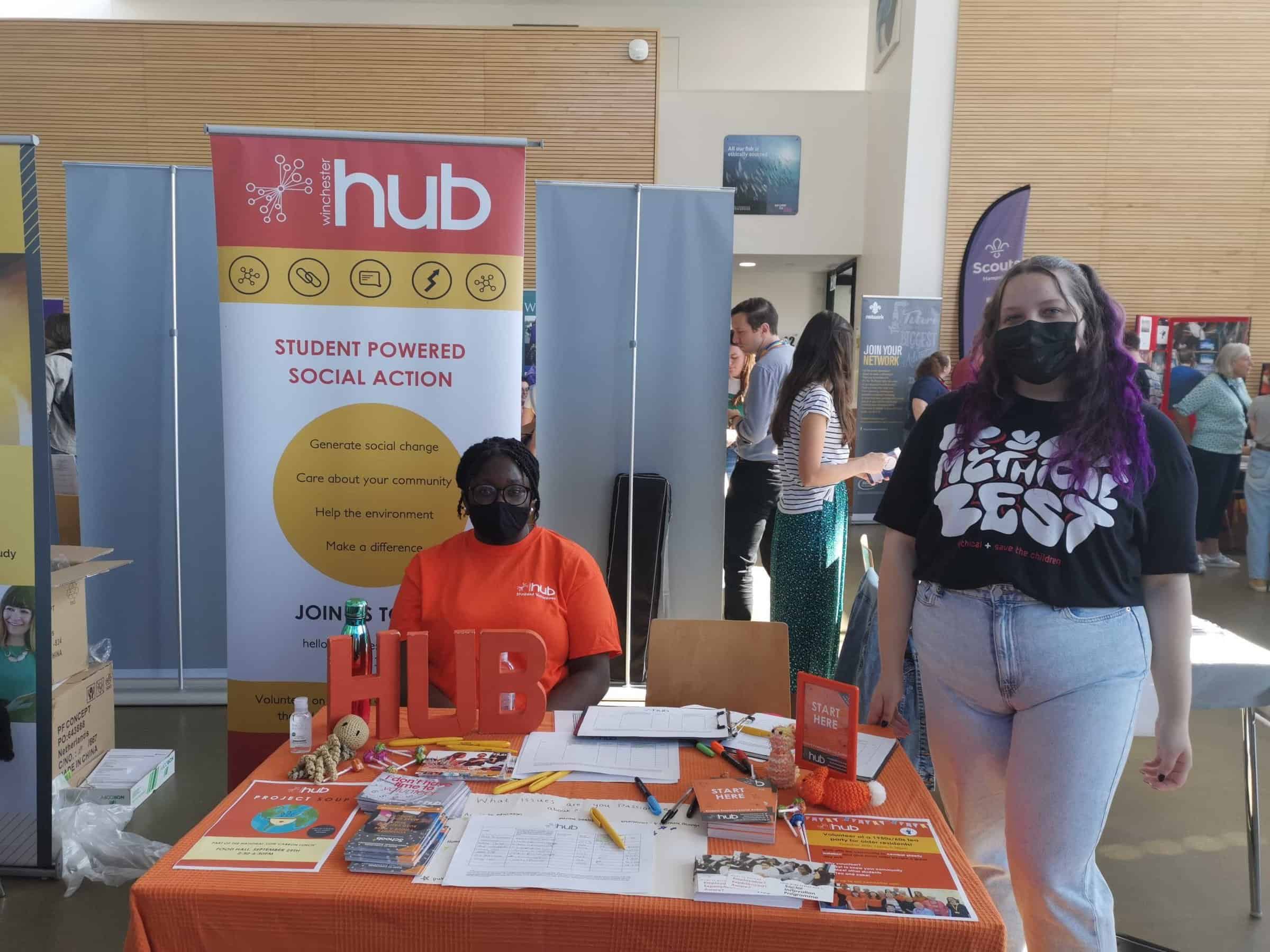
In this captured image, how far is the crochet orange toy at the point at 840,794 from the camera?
4.38ft

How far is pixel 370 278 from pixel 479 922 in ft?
6.06

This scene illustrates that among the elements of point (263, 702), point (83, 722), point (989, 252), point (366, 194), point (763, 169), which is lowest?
point (83, 722)

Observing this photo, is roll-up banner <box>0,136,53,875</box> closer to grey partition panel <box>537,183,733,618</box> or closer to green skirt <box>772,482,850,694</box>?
grey partition panel <box>537,183,733,618</box>

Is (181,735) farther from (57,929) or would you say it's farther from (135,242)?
(135,242)

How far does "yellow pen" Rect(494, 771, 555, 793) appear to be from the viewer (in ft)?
4.48

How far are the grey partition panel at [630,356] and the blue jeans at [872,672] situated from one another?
1.17m

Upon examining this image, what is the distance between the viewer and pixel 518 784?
4.55ft

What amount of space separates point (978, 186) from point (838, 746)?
7675mm

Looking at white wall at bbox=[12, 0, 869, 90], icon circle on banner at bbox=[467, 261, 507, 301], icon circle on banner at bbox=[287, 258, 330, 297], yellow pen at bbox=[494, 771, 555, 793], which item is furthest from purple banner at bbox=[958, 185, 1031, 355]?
yellow pen at bbox=[494, 771, 555, 793]

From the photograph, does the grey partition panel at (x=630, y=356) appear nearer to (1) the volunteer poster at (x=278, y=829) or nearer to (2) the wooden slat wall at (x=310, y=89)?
(1) the volunteer poster at (x=278, y=829)

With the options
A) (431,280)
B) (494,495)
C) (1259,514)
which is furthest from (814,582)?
(1259,514)

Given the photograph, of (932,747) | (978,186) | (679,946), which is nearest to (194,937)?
(679,946)

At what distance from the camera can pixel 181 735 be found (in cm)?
328

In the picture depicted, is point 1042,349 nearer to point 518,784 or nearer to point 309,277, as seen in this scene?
point 518,784
